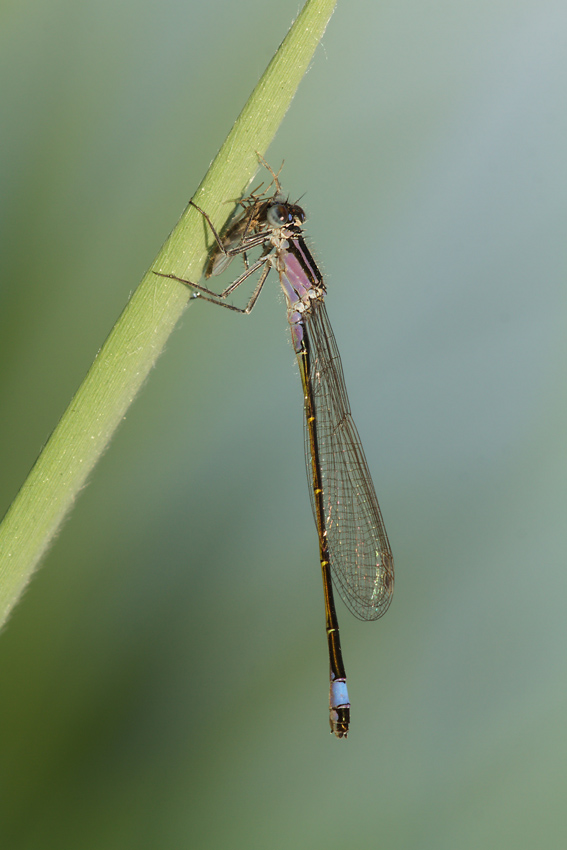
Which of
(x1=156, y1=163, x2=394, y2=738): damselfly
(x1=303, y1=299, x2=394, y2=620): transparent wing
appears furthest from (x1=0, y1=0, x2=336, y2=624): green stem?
(x1=303, y1=299, x2=394, y2=620): transparent wing

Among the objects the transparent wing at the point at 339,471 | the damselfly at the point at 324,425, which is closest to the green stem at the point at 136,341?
the damselfly at the point at 324,425

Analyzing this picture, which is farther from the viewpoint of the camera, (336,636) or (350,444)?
(350,444)

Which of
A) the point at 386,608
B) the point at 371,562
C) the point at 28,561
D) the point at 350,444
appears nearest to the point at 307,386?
the point at 350,444

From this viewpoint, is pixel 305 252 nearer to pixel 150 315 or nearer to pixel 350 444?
pixel 350 444

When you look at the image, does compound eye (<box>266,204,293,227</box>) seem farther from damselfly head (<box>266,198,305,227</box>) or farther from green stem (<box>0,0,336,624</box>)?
green stem (<box>0,0,336,624</box>)

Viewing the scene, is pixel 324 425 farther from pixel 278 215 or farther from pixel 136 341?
pixel 136 341

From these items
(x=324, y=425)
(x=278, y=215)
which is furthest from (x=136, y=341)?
(x=324, y=425)
